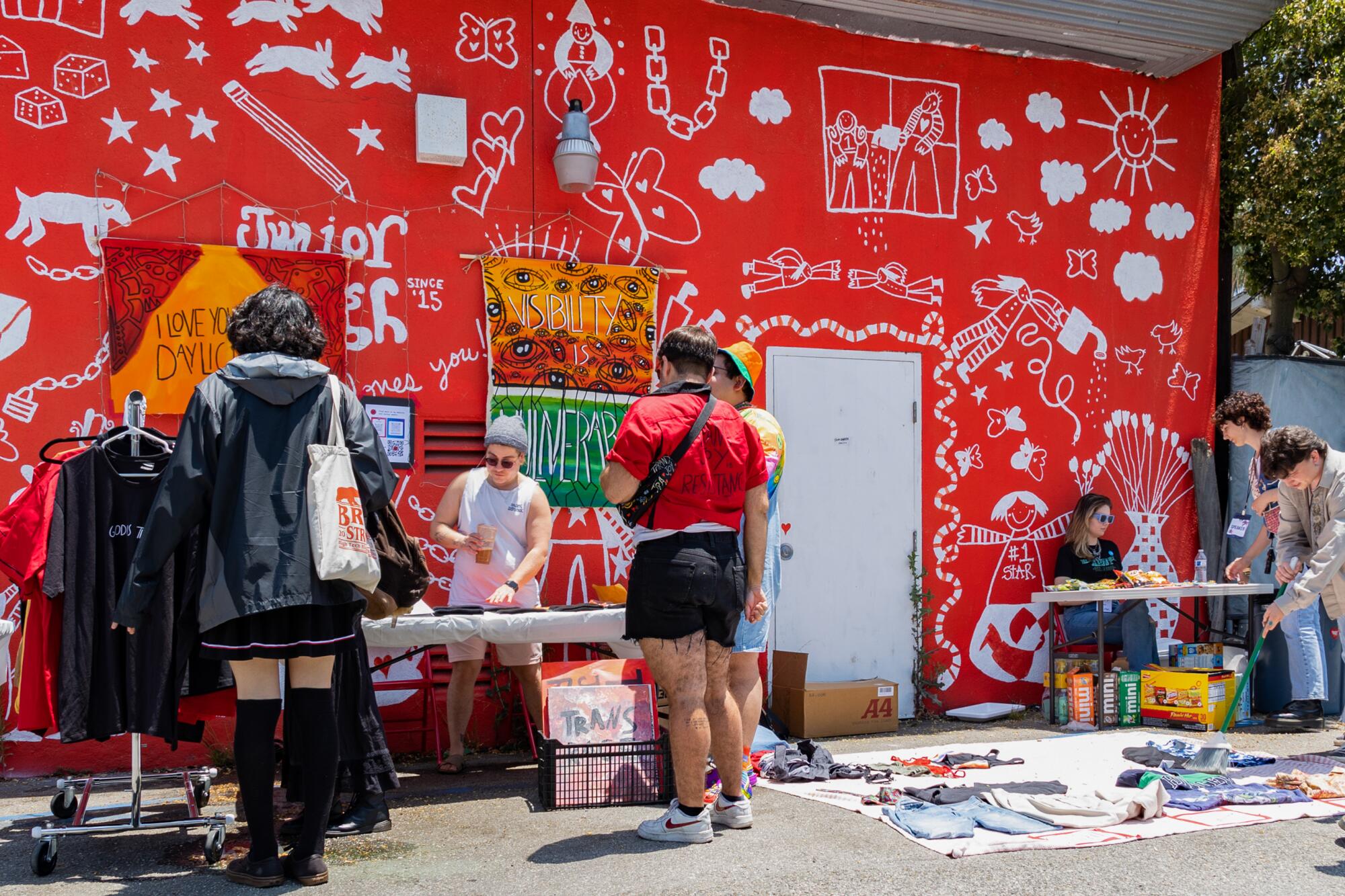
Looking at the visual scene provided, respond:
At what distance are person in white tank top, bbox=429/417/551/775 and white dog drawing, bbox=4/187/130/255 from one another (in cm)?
224

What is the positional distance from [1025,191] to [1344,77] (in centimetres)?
299

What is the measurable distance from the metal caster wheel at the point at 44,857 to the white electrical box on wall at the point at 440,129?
4.03 metres

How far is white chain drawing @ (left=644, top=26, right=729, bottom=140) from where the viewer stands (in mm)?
7465

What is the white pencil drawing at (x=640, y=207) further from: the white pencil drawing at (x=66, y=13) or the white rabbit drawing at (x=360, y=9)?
the white pencil drawing at (x=66, y=13)

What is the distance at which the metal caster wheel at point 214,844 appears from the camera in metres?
4.44

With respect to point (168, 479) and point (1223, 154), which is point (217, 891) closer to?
point (168, 479)

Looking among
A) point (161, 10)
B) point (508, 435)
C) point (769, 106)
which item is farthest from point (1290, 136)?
point (161, 10)

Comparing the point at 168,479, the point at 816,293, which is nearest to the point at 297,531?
the point at 168,479

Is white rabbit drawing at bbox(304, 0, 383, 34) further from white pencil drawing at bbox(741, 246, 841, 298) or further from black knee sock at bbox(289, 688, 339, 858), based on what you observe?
black knee sock at bbox(289, 688, 339, 858)

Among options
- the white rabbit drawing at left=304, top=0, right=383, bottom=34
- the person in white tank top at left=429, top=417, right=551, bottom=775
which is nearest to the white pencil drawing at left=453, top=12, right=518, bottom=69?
the white rabbit drawing at left=304, top=0, right=383, bottom=34

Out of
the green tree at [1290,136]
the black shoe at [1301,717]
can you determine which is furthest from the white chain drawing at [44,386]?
the green tree at [1290,136]

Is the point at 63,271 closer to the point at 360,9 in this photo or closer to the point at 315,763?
the point at 360,9

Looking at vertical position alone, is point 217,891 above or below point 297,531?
below

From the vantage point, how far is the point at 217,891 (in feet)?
13.5
